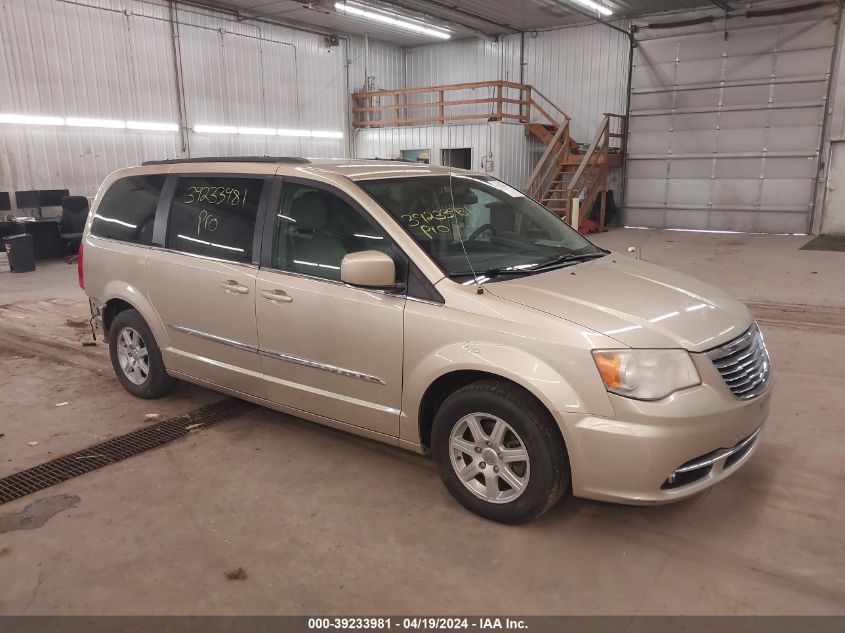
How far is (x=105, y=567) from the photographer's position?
2604 millimetres

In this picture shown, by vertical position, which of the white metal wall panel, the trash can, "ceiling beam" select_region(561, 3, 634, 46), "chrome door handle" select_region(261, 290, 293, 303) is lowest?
the trash can

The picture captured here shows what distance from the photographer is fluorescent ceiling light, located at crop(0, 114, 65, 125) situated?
1205 cm

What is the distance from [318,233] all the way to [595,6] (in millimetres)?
14114

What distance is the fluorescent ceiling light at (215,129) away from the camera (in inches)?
599

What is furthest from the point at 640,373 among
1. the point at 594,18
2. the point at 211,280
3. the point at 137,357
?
the point at 594,18

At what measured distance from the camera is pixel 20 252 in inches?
428

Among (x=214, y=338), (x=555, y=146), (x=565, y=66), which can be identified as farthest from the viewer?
(x=565, y=66)

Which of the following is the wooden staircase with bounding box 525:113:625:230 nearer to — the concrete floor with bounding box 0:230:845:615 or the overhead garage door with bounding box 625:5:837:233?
the overhead garage door with bounding box 625:5:837:233

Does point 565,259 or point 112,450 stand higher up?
point 565,259

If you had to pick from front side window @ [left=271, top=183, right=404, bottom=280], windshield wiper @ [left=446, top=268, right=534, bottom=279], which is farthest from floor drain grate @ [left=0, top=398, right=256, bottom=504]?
windshield wiper @ [left=446, top=268, right=534, bottom=279]

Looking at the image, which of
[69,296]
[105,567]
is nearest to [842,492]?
[105,567]

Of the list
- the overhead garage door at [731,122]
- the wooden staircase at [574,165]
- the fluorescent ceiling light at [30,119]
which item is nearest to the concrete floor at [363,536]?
the fluorescent ceiling light at [30,119]

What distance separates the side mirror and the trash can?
10.4m
